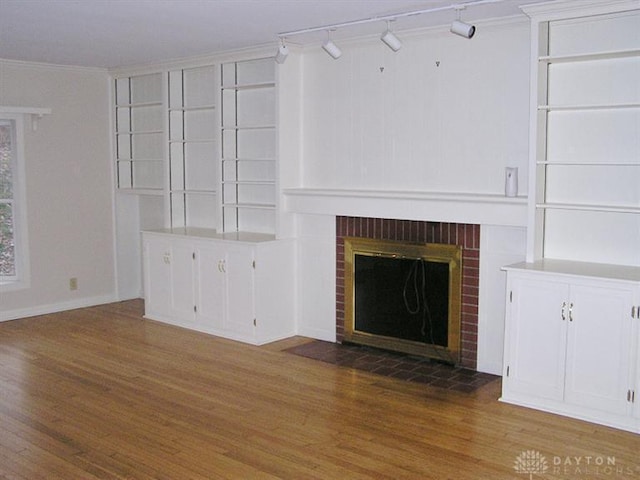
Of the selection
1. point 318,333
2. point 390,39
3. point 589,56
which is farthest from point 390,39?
point 318,333

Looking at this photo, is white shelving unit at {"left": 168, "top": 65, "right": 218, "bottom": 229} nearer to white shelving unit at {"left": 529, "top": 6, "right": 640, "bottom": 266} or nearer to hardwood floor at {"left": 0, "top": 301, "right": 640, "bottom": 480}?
hardwood floor at {"left": 0, "top": 301, "right": 640, "bottom": 480}

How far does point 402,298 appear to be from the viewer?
5520mm

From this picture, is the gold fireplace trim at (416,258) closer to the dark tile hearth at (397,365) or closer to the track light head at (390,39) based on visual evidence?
the dark tile hearth at (397,365)

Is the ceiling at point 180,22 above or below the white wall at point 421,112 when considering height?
above

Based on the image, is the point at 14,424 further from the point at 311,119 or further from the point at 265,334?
the point at 311,119

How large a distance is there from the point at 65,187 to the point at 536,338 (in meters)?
5.00

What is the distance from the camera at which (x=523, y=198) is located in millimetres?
4691

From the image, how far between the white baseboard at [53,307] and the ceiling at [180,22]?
2.45 meters

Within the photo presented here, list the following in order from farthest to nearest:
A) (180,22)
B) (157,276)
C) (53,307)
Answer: (53,307), (157,276), (180,22)

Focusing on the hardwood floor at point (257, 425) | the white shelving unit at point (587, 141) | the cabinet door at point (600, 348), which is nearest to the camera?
the hardwood floor at point (257, 425)

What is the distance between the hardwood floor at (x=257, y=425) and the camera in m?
3.56

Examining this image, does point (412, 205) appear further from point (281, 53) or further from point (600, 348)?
point (600, 348)

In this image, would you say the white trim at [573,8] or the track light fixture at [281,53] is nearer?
the white trim at [573,8]

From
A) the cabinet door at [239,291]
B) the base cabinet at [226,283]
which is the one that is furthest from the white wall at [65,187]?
the cabinet door at [239,291]
